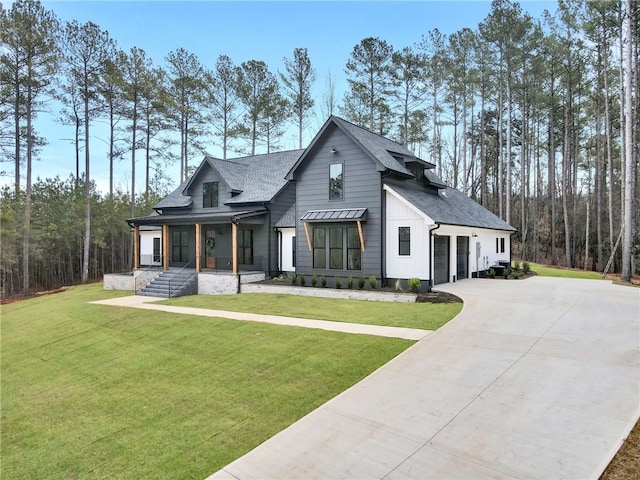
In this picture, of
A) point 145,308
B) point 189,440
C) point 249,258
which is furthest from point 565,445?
point 249,258

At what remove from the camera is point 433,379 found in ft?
18.8

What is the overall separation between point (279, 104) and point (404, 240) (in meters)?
20.6

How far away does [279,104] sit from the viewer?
30.5m

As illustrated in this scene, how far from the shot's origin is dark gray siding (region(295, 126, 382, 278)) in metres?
14.7

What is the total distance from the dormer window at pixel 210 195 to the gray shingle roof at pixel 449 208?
996 centimetres

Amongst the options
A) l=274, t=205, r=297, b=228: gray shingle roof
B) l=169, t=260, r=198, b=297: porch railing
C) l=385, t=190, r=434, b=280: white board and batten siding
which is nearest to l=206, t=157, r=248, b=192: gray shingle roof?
l=274, t=205, r=297, b=228: gray shingle roof

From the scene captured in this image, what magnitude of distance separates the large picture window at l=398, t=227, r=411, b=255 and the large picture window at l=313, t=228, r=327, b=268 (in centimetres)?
321

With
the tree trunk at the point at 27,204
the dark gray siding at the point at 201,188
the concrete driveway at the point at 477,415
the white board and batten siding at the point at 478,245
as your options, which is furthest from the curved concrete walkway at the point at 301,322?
the tree trunk at the point at 27,204

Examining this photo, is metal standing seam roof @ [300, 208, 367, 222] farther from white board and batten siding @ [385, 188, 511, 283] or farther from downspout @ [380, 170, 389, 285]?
white board and batten siding @ [385, 188, 511, 283]

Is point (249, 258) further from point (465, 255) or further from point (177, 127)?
point (177, 127)

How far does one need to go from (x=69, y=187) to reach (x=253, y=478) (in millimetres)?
34508

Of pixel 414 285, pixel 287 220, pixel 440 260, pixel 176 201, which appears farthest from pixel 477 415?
pixel 176 201

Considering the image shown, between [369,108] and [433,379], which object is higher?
[369,108]

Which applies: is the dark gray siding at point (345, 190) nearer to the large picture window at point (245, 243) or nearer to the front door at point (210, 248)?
the large picture window at point (245, 243)
